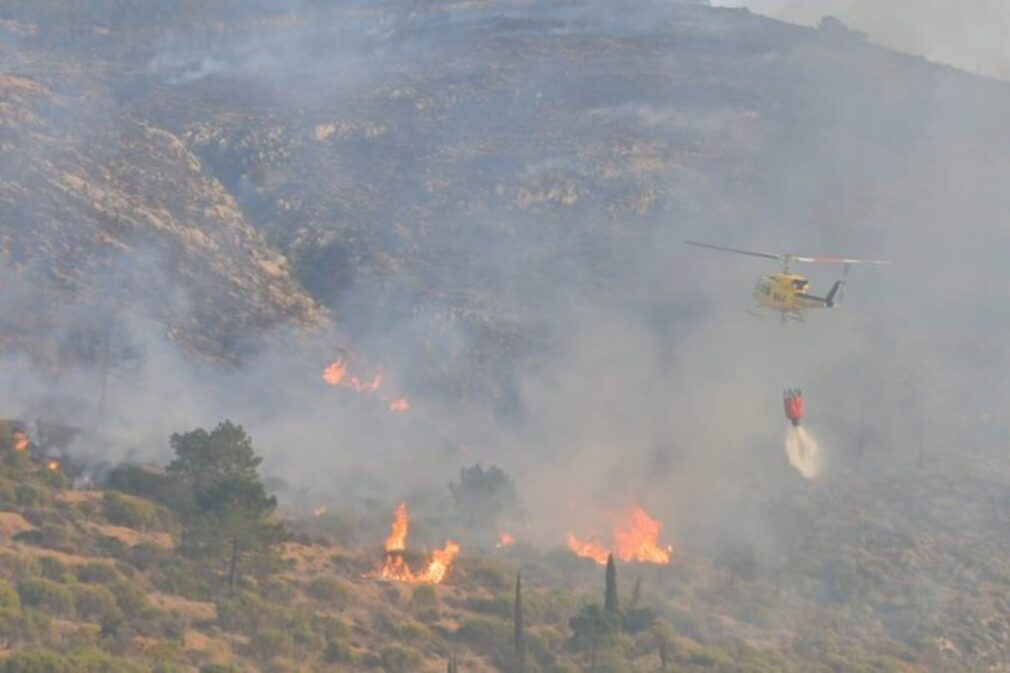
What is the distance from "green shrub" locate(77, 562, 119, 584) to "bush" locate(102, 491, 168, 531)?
8987mm

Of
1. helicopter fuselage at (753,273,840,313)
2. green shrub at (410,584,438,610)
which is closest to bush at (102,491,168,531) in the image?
green shrub at (410,584,438,610)

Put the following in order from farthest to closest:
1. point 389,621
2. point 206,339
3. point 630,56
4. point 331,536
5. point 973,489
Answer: point 630,56 < point 206,339 < point 973,489 < point 331,536 < point 389,621

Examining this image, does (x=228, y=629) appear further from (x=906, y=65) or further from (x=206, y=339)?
(x=906, y=65)

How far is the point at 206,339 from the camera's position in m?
98.7

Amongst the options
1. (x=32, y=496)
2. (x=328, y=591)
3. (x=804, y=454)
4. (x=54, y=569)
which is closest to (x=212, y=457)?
(x=32, y=496)

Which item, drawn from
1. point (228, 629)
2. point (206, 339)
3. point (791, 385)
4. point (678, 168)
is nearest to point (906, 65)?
point (678, 168)

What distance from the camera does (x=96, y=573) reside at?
49719 mm

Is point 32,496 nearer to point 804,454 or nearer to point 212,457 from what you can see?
point 212,457

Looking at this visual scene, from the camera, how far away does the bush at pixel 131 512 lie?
5962 centimetres

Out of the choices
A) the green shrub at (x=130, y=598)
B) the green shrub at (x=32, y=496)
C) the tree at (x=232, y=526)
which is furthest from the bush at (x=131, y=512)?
A: the green shrub at (x=130, y=598)

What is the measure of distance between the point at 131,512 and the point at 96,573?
34.4 feet

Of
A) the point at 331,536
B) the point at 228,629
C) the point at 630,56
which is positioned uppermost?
the point at 630,56

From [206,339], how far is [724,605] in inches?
1918

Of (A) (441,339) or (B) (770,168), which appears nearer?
(A) (441,339)
